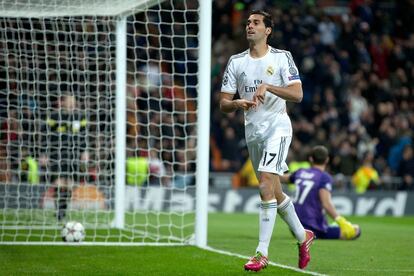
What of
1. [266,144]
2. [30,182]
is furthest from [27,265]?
[30,182]

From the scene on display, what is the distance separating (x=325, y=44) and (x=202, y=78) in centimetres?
1454

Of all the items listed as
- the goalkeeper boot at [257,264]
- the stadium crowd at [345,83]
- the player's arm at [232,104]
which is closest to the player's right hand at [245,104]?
the player's arm at [232,104]

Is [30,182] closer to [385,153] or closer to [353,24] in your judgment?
[385,153]

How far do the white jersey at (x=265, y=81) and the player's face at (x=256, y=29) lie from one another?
17cm

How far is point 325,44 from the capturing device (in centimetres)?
2447

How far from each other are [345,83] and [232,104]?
639 inches

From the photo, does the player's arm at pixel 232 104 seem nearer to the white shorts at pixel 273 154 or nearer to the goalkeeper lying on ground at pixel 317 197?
the white shorts at pixel 273 154

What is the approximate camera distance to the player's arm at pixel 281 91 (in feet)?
25.2

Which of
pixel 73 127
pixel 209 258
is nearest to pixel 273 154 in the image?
pixel 209 258

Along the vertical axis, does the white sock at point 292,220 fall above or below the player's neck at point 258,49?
below

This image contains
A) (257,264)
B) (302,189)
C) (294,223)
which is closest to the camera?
(257,264)

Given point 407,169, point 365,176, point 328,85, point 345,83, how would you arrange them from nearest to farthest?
1. point 407,169
2. point 365,176
3. point 328,85
4. point 345,83

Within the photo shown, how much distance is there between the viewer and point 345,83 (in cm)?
2378

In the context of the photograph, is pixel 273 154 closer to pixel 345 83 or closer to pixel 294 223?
pixel 294 223
